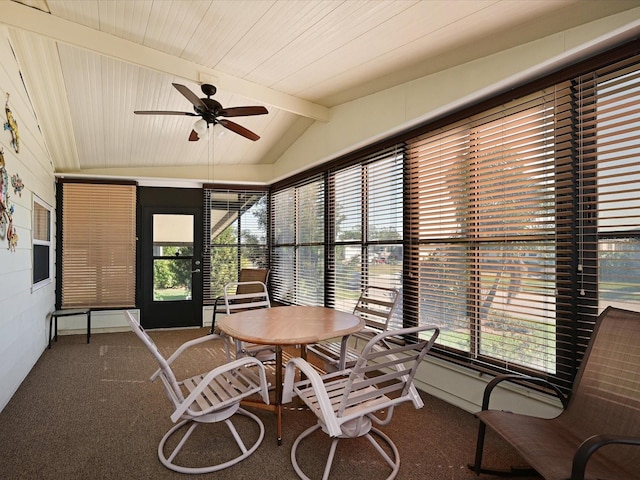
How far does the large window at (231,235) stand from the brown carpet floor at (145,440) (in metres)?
2.61

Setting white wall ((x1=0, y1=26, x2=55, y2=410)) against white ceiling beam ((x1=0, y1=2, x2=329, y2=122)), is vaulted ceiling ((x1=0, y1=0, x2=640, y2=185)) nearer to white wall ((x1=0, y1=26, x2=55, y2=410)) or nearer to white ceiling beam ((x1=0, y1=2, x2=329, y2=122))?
white ceiling beam ((x1=0, y1=2, x2=329, y2=122))

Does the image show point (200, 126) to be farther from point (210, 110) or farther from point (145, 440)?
point (145, 440)

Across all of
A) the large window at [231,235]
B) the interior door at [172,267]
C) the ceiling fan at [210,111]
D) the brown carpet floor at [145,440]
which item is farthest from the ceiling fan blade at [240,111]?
the interior door at [172,267]

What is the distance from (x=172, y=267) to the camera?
5762mm

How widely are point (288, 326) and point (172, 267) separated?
3.98 metres

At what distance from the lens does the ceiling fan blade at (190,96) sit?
2806 millimetres

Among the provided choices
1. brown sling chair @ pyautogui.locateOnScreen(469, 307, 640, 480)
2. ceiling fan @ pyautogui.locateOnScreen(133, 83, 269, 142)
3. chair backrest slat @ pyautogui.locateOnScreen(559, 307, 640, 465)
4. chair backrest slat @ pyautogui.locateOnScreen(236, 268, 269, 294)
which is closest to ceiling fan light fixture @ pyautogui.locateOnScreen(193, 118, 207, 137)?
ceiling fan @ pyautogui.locateOnScreen(133, 83, 269, 142)

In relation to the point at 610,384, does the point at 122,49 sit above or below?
above

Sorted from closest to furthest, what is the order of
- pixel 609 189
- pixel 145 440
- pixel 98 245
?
pixel 609 189 < pixel 145 440 < pixel 98 245

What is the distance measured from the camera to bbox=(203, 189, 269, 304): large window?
592cm

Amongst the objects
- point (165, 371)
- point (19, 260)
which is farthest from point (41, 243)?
point (165, 371)

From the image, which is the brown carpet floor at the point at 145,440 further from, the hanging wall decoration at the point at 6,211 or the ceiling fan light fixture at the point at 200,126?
the ceiling fan light fixture at the point at 200,126

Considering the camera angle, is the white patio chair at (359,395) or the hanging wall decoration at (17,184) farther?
the hanging wall decoration at (17,184)

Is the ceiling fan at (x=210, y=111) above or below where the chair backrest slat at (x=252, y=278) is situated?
above
